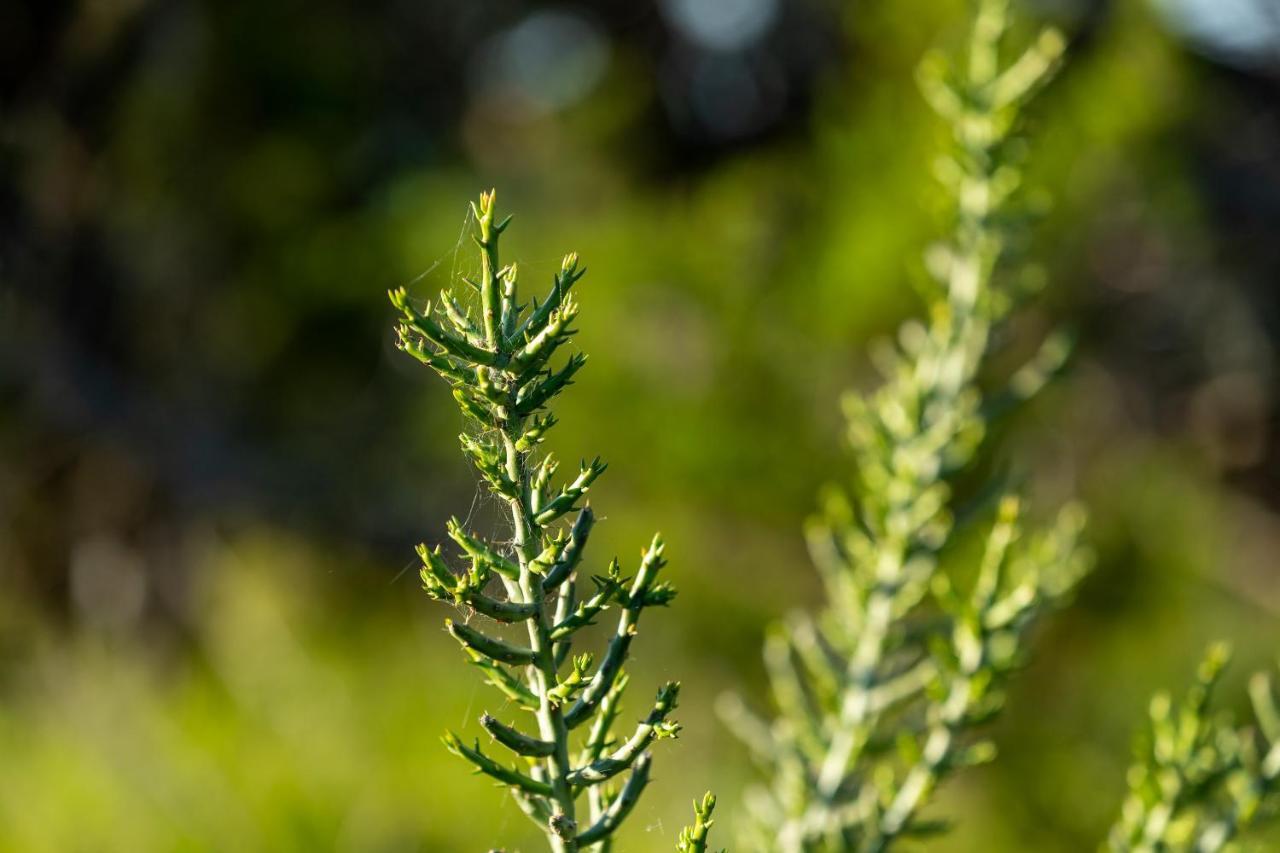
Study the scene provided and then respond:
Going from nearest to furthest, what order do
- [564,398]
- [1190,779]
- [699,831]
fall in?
1. [699,831]
2. [1190,779]
3. [564,398]

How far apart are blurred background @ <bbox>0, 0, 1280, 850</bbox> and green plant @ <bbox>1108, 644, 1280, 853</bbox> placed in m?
0.12

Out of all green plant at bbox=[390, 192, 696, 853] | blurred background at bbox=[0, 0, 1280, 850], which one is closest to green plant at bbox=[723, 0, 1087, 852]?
blurred background at bbox=[0, 0, 1280, 850]

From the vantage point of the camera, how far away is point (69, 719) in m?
1.98

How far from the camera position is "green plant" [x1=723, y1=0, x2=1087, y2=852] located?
15.6 inches

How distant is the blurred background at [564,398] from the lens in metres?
1.58

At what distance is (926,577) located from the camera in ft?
1.42

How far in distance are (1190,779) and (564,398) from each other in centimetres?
154

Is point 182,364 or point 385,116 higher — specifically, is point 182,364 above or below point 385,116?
below

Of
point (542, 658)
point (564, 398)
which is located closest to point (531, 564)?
point (542, 658)

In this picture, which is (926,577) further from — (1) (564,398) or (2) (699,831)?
(1) (564,398)

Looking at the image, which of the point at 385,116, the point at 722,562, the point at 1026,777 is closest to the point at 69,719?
the point at 722,562

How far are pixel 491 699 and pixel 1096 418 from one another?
142 centimetres

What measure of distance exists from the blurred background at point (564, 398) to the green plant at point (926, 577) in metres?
0.03

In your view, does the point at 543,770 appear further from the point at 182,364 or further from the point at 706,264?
the point at 182,364
